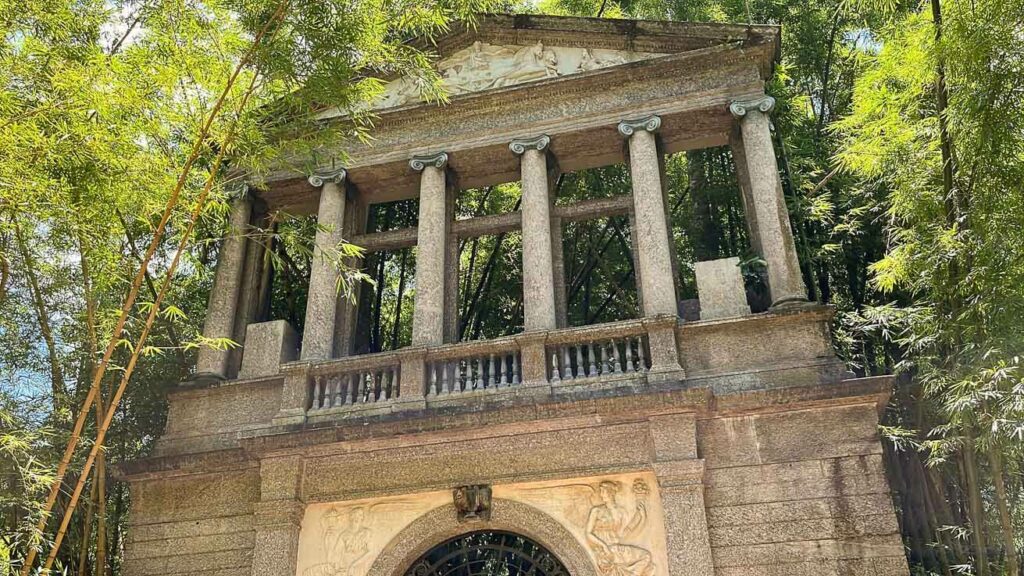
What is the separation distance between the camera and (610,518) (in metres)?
8.98

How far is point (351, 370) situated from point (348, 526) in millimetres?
1873

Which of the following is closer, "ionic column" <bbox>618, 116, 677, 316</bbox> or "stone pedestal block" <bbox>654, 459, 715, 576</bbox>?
"stone pedestal block" <bbox>654, 459, 715, 576</bbox>

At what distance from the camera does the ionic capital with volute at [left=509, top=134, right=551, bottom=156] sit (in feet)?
38.2

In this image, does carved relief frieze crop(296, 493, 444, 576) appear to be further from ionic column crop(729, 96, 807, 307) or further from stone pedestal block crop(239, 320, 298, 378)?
ionic column crop(729, 96, 807, 307)

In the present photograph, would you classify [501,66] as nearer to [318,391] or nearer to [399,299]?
[399,299]

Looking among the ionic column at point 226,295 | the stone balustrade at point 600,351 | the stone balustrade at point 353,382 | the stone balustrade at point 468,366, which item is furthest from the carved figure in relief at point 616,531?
the ionic column at point 226,295

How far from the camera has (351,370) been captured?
10.4m

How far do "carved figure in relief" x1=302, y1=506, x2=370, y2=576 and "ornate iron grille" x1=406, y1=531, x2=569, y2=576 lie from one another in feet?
2.11

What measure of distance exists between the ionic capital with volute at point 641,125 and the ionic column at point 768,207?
3.25 ft

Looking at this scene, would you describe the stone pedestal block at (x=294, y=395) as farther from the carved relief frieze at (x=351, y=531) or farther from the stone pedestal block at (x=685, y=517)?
the stone pedestal block at (x=685, y=517)

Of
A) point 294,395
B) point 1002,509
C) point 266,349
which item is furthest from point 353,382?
point 1002,509

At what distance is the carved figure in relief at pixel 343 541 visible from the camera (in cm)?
947

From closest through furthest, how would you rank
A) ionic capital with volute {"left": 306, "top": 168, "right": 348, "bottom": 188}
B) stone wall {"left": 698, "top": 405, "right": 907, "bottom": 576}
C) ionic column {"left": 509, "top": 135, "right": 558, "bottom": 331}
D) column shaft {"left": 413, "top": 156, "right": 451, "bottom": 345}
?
stone wall {"left": 698, "top": 405, "right": 907, "bottom": 576} → ionic column {"left": 509, "top": 135, "right": 558, "bottom": 331} → column shaft {"left": 413, "top": 156, "right": 451, "bottom": 345} → ionic capital with volute {"left": 306, "top": 168, "right": 348, "bottom": 188}

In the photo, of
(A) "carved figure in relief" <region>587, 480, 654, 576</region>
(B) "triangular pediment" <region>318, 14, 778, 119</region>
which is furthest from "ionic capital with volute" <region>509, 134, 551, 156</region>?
(A) "carved figure in relief" <region>587, 480, 654, 576</region>
